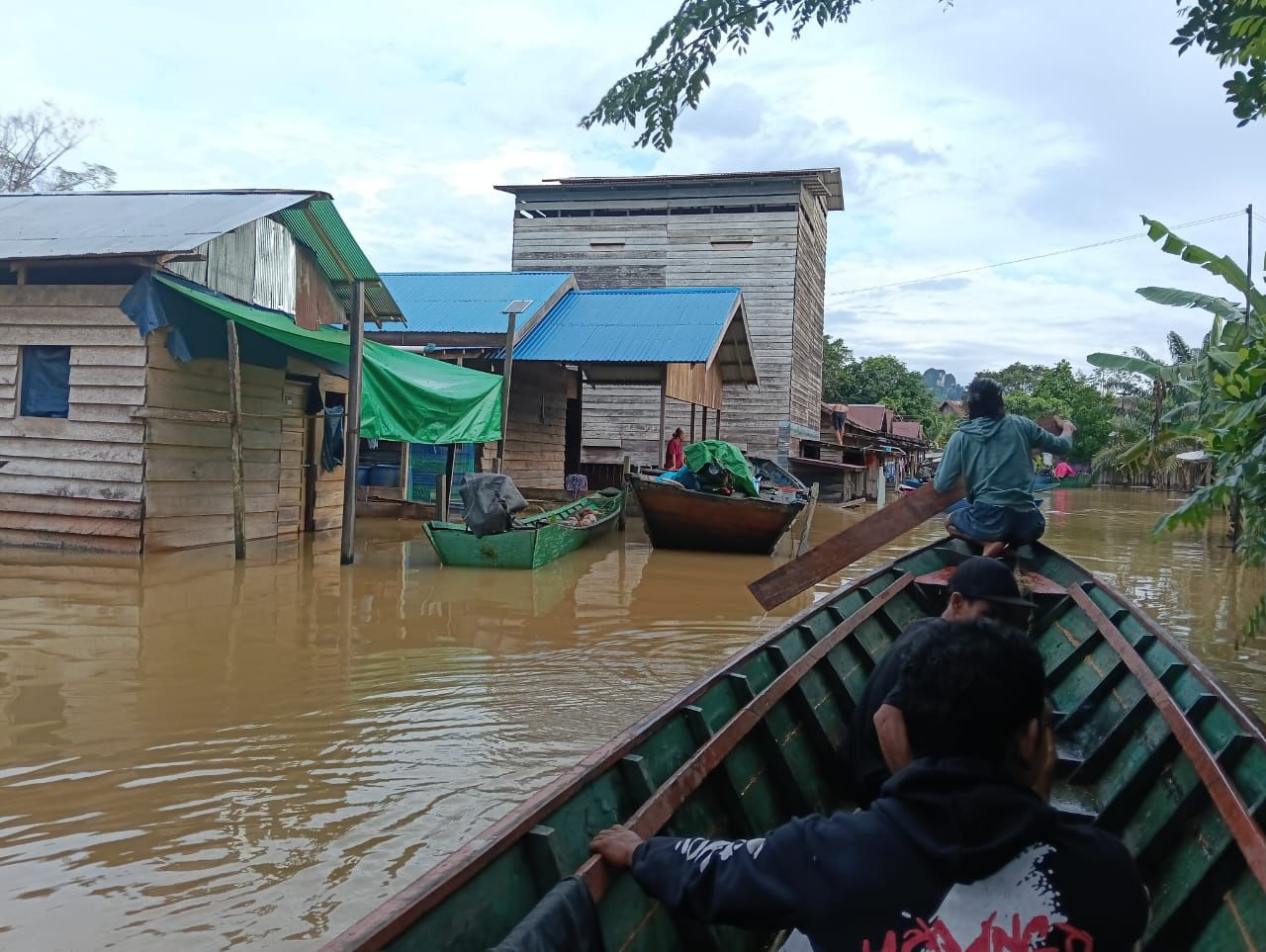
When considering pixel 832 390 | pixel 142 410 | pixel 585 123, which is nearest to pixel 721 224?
pixel 142 410

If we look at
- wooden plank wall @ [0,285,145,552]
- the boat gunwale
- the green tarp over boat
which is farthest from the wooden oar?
wooden plank wall @ [0,285,145,552]

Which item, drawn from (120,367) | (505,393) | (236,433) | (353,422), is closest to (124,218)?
(120,367)

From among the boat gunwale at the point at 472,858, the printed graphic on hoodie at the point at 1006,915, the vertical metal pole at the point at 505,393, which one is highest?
the vertical metal pole at the point at 505,393

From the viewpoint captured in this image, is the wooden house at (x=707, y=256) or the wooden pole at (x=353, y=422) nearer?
the wooden pole at (x=353, y=422)

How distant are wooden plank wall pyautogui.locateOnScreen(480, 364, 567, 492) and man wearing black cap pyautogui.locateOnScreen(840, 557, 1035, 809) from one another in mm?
14310

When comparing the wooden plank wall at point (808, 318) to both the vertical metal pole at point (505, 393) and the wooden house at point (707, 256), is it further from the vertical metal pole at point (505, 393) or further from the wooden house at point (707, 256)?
the vertical metal pole at point (505, 393)

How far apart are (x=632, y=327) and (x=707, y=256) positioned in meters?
7.35

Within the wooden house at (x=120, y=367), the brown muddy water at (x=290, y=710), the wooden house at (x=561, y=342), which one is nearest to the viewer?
the brown muddy water at (x=290, y=710)

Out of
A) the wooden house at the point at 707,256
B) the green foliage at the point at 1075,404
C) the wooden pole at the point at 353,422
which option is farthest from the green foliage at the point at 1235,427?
the green foliage at the point at 1075,404

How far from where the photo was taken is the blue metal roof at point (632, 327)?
17172mm

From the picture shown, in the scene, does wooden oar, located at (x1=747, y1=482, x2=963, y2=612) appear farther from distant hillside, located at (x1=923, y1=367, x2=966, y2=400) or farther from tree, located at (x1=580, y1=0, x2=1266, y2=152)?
distant hillside, located at (x1=923, y1=367, x2=966, y2=400)

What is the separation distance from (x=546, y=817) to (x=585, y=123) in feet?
12.4

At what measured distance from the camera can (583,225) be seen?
26141 millimetres

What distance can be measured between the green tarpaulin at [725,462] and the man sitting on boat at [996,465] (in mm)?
6939
